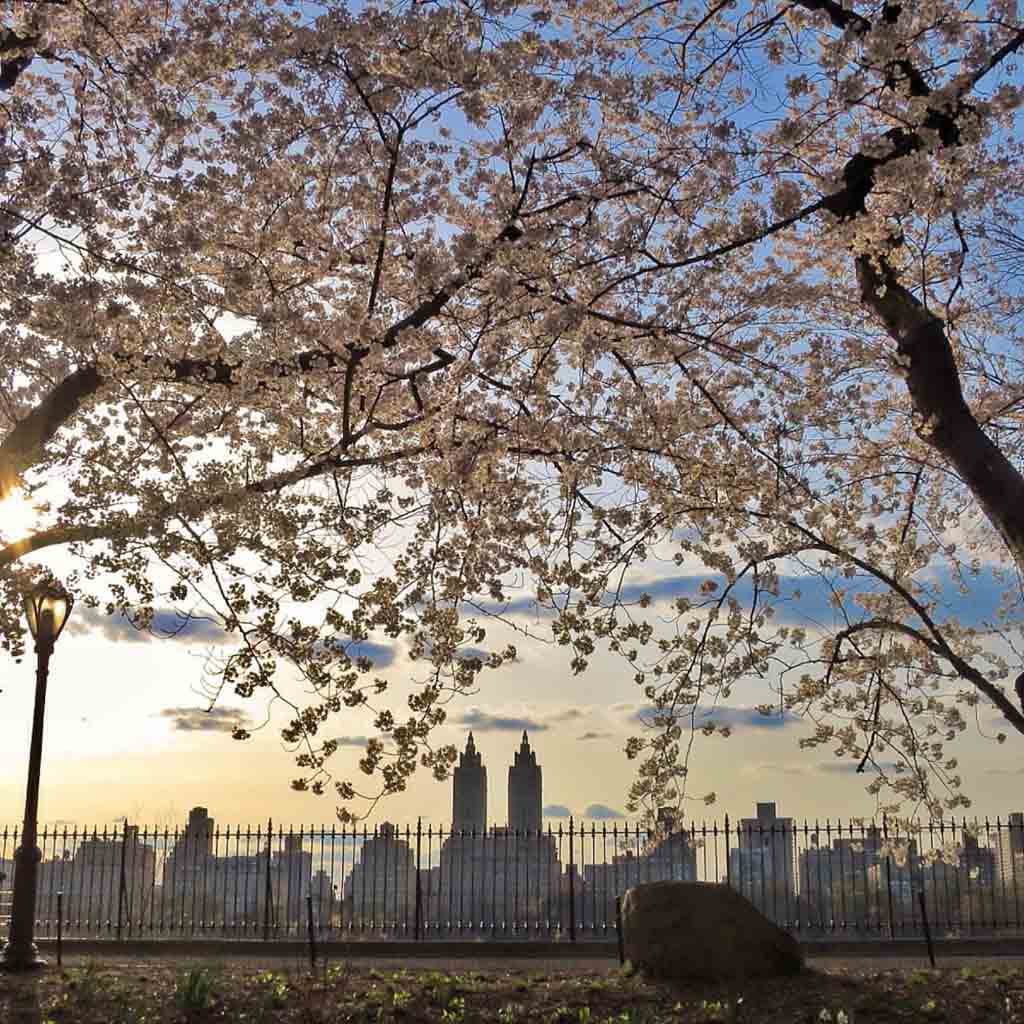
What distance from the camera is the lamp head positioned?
13.7 m

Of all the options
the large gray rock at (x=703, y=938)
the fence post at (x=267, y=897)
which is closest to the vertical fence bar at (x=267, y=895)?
the fence post at (x=267, y=897)

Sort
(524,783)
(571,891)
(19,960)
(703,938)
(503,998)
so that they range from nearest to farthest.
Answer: (503,998)
(703,938)
(19,960)
(571,891)
(524,783)

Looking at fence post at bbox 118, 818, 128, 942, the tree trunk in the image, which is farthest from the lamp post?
the tree trunk

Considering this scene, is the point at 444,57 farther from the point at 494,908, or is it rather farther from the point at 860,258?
the point at 494,908

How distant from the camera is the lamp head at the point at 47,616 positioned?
13.7 metres

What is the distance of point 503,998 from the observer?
10.6 meters

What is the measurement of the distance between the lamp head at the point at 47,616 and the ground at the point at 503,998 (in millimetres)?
4103

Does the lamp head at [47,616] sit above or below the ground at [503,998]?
above

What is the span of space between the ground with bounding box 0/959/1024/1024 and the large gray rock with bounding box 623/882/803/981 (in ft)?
0.78

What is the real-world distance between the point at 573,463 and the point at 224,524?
10.9ft

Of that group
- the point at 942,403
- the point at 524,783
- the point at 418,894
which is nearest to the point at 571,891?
the point at 418,894

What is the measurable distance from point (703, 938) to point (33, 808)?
8.50 meters

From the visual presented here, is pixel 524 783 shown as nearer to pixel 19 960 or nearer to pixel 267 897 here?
pixel 267 897

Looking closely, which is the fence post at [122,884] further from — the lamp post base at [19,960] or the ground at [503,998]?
the ground at [503,998]
